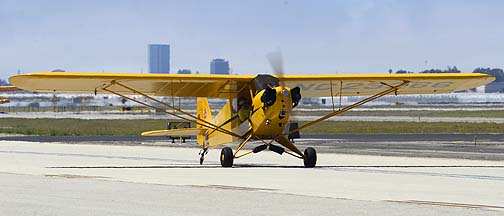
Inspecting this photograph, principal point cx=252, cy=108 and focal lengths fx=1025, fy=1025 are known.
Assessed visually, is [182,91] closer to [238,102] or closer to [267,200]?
[238,102]

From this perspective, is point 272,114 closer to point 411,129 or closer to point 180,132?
point 180,132

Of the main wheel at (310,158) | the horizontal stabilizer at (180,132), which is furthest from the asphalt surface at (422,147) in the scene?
the main wheel at (310,158)

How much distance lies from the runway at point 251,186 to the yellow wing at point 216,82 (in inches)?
79.3

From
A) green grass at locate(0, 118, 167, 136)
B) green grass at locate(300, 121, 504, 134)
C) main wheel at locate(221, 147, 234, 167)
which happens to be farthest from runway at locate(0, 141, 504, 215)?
green grass at locate(300, 121, 504, 134)

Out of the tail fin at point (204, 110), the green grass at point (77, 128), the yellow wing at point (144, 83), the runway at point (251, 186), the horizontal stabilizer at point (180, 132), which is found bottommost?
the green grass at point (77, 128)

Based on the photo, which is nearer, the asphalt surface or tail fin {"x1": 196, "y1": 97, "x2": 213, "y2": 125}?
Result: tail fin {"x1": 196, "y1": 97, "x2": 213, "y2": 125}

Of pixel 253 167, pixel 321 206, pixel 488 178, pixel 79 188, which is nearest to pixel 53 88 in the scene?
pixel 253 167

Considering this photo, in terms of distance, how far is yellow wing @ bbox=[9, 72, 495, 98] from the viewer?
25.2 metres

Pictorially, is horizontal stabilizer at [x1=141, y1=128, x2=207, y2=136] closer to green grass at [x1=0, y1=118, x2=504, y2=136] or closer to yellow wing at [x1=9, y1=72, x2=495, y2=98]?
yellow wing at [x1=9, y1=72, x2=495, y2=98]

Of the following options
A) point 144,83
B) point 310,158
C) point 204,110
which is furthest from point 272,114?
point 204,110

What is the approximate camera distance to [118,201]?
1509cm

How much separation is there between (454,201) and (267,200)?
9.11 feet

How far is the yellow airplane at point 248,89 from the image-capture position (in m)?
24.8

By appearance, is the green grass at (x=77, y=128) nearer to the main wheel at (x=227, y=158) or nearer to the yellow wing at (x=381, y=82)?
the yellow wing at (x=381, y=82)
